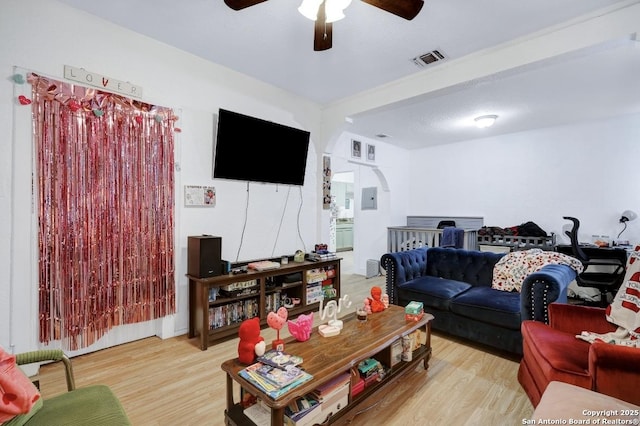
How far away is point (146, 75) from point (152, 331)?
2.37m

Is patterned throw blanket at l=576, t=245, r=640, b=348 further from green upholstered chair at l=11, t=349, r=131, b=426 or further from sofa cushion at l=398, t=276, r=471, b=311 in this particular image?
green upholstered chair at l=11, t=349, r=131, b=426

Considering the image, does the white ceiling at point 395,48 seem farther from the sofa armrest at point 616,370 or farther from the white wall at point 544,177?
the sofa armrest at point 616,370

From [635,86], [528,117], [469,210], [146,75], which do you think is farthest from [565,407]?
[469,210]

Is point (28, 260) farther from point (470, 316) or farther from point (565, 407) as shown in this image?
point (470, 316)

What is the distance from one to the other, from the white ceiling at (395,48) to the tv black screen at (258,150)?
1.90 ft

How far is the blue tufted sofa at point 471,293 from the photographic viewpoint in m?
2.28

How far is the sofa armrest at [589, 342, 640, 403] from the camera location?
1278 mm

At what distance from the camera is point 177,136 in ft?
9.31

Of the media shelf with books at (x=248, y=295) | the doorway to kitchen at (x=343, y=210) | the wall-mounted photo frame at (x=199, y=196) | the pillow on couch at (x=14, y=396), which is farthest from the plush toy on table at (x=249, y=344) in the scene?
the doorway to kitchen at (x=343, y=210)

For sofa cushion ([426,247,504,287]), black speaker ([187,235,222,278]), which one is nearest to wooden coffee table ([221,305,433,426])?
black speaker ([187,235,222,278])

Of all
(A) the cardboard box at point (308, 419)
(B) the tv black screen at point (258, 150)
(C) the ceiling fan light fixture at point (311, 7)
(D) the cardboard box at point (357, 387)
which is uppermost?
(C) the ceiling fan light fixture at point (311, 7)

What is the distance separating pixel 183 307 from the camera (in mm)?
2910

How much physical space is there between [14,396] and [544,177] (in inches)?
253

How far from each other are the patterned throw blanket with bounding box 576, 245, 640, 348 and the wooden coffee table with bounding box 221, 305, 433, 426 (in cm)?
101
